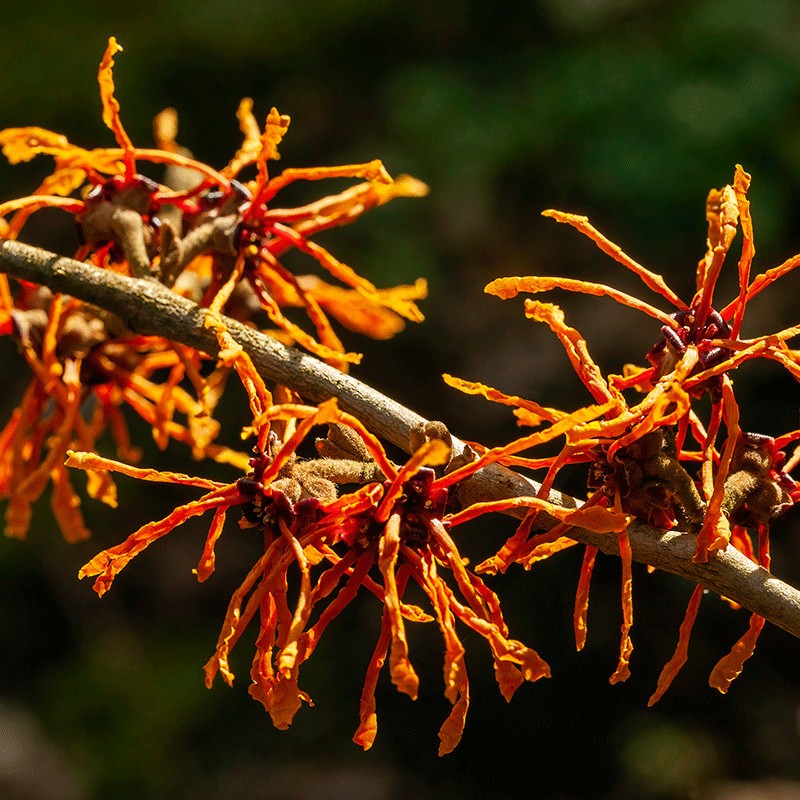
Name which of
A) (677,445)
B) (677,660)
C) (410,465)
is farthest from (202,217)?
(677,660)

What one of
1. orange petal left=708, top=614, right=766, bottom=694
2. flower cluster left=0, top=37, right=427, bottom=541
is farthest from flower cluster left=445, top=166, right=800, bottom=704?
flower cluster left=0, top=37, right=427, bottom=541

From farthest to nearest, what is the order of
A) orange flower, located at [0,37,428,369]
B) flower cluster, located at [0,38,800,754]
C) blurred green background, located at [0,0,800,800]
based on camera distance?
blurred green background, located at [0,0,800,800] < orange flower, located at [0,37,428,369] < flower cluster, located at [0,38,800,754]

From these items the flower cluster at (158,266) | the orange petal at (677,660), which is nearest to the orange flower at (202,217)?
the flower cluster at (158,266)

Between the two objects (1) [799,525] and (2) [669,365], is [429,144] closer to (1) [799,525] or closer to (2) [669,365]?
(1) [799,525]

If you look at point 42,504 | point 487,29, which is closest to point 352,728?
point 42,504

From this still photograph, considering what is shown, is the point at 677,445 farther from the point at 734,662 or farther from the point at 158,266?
the point at 158,266

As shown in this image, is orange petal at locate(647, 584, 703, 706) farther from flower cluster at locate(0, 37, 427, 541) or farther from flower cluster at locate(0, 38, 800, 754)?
flower cluster at locate(0, 37, 427, 541)

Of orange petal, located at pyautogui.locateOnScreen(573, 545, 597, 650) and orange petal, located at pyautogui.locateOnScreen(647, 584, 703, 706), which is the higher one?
orange petal, located at pyautogui.locateOnScreen(573, 545, 597, 650)
